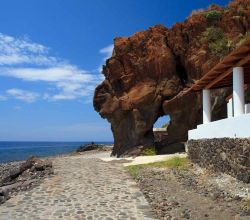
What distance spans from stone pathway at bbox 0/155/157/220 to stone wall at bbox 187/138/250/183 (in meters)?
3.45

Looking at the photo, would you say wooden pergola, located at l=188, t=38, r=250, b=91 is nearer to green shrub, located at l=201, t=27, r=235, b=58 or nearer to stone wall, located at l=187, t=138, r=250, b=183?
stone wall, located at l=187, t=138, r=250, b=183

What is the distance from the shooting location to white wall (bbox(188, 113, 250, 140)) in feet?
40.3

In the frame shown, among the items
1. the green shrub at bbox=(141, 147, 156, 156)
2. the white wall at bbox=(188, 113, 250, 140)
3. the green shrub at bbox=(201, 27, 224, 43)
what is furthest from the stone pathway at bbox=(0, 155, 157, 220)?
the green shrub at bbox=(201, 27, 224, 43)

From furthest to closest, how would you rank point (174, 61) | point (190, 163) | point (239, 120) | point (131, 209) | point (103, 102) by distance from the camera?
point (103, 102) → point (174, 61) → point (190, 163) → point (239, 120) → point (131, 209)

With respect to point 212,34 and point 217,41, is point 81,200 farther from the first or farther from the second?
point 212,34

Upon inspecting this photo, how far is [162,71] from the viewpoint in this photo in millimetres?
30062

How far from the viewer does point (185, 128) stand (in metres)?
30.5

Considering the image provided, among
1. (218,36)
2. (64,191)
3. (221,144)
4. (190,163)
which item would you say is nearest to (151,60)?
(218,36)

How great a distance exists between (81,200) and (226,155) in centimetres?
579

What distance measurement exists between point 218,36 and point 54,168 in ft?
54.2

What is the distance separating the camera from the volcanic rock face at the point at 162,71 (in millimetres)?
28688

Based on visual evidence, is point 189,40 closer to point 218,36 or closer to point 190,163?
point 218,36

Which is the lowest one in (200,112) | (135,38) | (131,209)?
(131,209)

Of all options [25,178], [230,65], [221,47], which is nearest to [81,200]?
[25,178]
